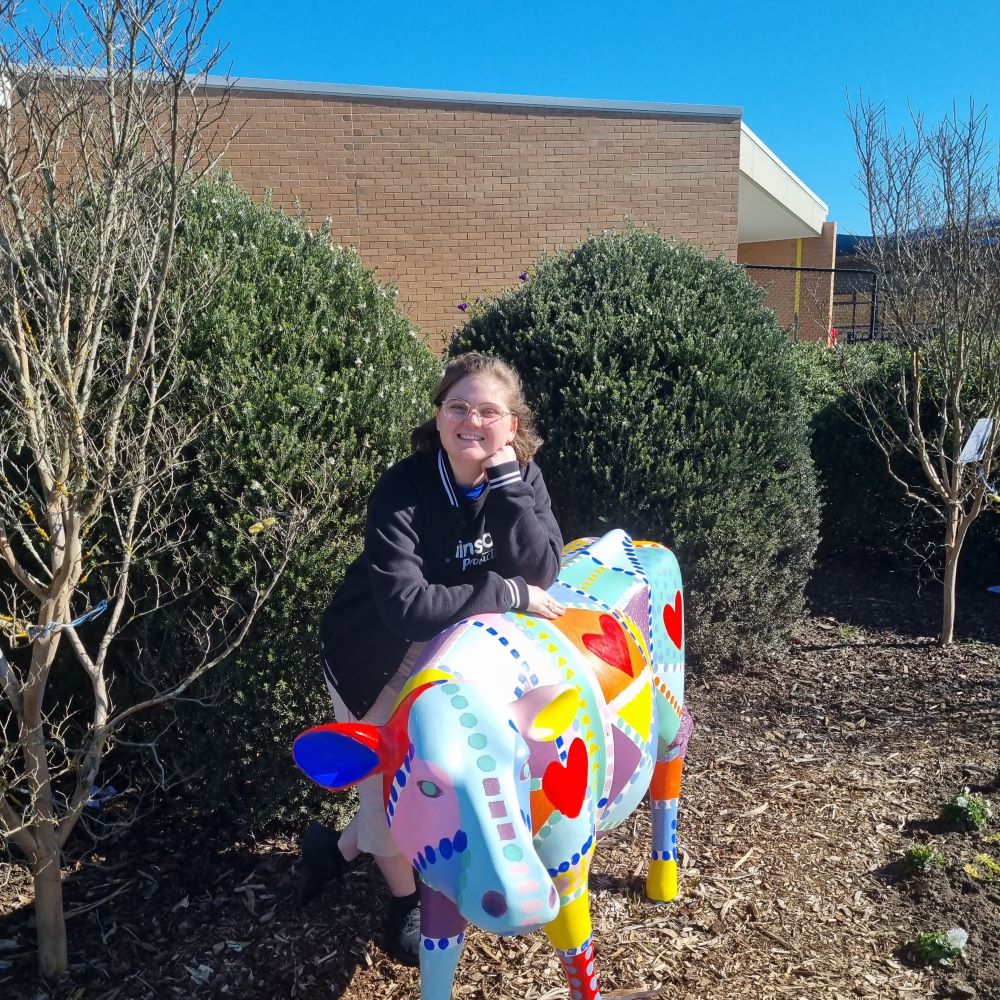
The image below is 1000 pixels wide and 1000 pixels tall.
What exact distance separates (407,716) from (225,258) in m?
2.30

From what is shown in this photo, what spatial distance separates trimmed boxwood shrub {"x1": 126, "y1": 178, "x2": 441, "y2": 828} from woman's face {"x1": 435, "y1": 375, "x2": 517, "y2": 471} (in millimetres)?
900

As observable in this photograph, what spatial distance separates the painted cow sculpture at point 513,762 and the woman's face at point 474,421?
1.66ft

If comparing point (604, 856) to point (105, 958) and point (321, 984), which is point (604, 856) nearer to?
point (321, 984)

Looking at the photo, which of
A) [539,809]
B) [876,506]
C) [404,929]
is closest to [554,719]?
[539,809]

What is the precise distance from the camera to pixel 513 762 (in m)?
2.12

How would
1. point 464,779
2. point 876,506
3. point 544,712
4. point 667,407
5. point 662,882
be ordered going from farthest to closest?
1. point 876,506
2. point 667,407
3. point 662,882
4. point 544,712
5. point 464,779

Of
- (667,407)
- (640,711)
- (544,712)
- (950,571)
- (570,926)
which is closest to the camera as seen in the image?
(544,712)

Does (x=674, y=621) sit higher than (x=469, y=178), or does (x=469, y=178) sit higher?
(x=469, y=178)

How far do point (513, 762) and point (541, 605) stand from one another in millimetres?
651

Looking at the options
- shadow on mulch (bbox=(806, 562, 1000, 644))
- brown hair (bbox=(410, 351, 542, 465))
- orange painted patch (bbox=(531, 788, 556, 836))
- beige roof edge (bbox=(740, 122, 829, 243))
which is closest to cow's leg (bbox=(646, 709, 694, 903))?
orange painted patch (bbox=(531, 788, 556, 836))

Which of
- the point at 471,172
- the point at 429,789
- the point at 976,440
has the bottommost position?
the point at 429,789

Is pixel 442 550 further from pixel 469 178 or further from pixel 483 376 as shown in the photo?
pixel 469 178

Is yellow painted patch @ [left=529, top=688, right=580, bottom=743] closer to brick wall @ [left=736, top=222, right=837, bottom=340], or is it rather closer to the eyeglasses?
the eyeglasses

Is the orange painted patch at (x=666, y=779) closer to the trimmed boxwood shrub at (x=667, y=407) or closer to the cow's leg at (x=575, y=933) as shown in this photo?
the cow's leg at (x=575, y=933)
